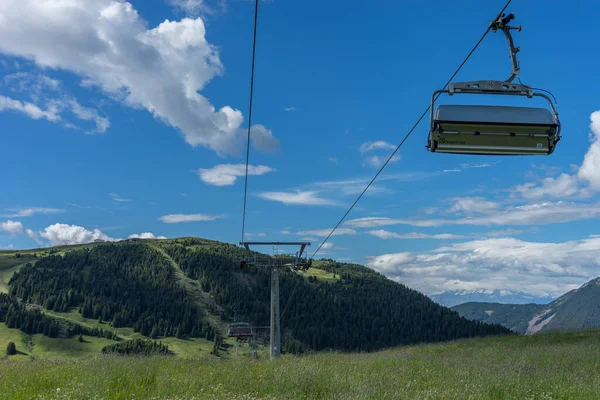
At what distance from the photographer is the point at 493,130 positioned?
7.36m

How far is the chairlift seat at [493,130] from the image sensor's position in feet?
23.9

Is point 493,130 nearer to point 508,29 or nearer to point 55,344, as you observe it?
point 508,29

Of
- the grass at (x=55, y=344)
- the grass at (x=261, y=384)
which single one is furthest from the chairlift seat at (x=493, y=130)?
the grass at (x=55, y=344)

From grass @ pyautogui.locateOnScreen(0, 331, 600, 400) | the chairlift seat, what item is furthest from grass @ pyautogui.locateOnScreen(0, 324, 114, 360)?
the chairlift seat

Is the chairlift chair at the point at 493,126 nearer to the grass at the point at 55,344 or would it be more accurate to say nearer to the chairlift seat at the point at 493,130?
the chairlift seat at the point at 493,130

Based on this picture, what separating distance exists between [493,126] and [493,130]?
7 centimetres

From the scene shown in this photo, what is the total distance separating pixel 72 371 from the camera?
11945mm

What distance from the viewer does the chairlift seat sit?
23.9 feet

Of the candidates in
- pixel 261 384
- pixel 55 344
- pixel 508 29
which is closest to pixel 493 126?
pixel 508 29

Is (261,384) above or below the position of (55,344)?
above

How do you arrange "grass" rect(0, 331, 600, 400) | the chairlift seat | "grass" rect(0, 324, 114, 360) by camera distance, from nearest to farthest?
the chairlift seat
"grass" rect(0, 331, 600, 400)
"grass" rect(0, 324, 114, 360)

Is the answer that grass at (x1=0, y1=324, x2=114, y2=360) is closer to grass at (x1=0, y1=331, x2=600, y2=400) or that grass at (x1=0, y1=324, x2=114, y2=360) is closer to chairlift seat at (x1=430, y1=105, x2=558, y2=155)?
grass at (x1=0, y1=331, x2=600, y2=400)

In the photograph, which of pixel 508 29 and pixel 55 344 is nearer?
pixel 508 29

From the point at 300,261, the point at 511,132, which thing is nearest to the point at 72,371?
the point at 511,132
